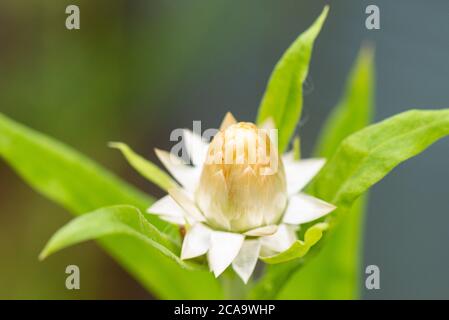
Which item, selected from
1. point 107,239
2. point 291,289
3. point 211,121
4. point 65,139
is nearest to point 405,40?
point 211,121

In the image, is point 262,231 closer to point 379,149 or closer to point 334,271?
point 379,149

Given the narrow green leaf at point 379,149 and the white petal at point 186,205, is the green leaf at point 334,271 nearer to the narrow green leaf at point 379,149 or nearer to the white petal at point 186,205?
the narrow green leaf at point 379,149

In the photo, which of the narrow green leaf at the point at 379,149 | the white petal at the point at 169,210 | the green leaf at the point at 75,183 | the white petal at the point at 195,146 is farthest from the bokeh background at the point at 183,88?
the narrow green leaf at the point at 379,149

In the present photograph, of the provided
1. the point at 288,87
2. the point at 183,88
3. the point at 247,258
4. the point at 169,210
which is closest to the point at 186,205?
the point at 169,210

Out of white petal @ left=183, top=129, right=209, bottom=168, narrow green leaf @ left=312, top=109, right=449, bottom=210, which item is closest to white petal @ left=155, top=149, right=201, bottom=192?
white petal @ left=183, top=129, right=209, bottom=168

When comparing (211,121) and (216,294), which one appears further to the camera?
(211,121)
